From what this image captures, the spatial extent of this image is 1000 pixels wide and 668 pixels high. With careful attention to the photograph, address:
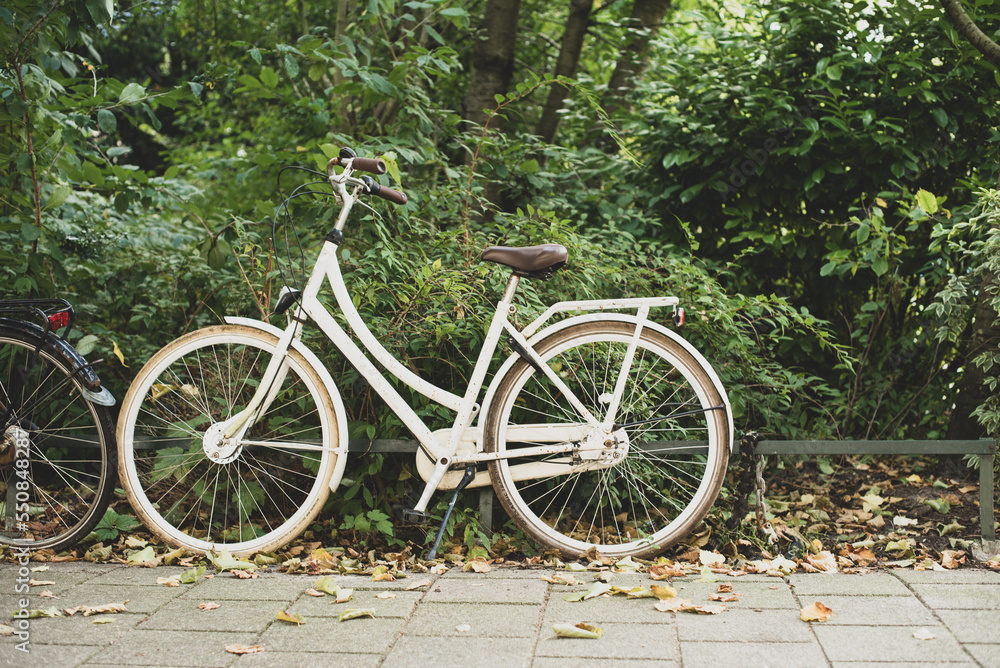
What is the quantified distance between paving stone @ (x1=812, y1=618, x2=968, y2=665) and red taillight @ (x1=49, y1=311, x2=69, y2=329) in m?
2.93

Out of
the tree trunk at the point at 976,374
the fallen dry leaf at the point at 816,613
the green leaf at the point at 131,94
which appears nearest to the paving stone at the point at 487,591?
the fallen dry leaf at the point at 816,613

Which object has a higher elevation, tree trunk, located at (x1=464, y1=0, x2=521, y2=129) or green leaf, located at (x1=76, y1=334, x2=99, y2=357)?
tree trunk, located at (x1=464, y1=0, x2=521, y2=129)

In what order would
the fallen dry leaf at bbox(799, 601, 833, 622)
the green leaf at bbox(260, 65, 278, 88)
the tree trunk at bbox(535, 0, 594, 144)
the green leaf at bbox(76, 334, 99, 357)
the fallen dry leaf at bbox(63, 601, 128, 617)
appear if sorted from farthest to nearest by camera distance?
the tree trunk at bbox(535, 0, 594, 144) → the green leaf at bbox(260, 65, 278, 88) → the green leaf at bbox(76, 334, 99, 357) → the fallen dry leaf at bbox(63, 601, 128, 617) → the fallen dry leaf at bbox(799, 601, 833, 622)

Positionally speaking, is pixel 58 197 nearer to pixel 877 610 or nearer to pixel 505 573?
pixel 505 573

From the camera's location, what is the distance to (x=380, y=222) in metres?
3.35

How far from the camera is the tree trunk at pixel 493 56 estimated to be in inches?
206

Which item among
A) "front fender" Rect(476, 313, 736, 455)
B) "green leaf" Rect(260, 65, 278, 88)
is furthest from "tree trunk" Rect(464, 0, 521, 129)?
"front fender" Rect(476, 313, 736, 455)

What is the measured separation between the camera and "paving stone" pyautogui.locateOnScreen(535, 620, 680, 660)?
2.08 m

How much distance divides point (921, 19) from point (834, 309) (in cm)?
152

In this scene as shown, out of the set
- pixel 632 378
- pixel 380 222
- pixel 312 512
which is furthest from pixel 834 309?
pixel 312 512

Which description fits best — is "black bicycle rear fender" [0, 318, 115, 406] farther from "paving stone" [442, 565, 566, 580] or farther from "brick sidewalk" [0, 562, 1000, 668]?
"paving stone" [442, 565, 566, 580]

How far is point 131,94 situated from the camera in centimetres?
360

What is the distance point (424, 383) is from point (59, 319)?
4.88ft

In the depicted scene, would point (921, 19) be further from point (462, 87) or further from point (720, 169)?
point (462, 87)
